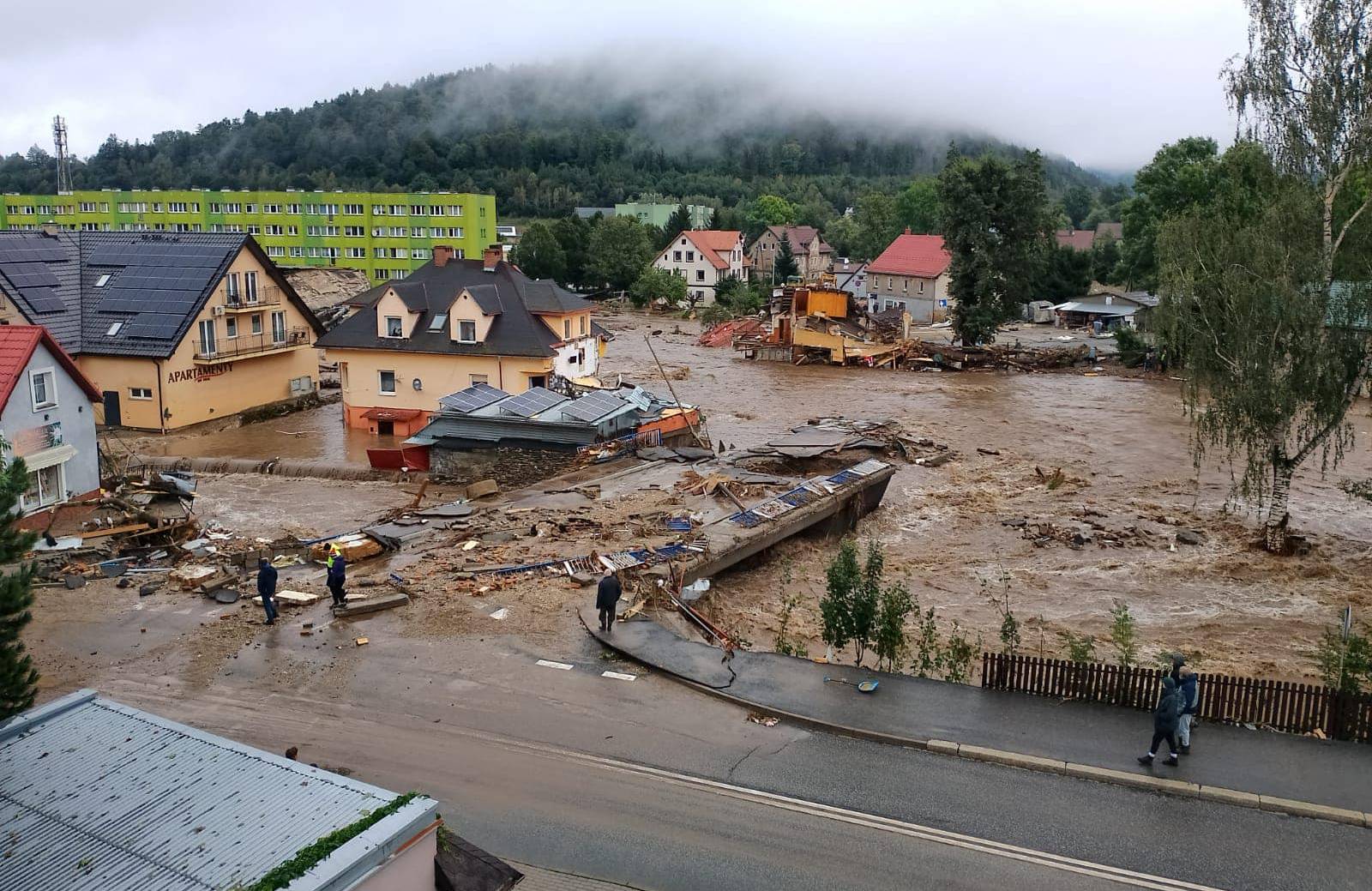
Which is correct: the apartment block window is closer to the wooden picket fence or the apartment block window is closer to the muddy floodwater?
the muddy floodwater

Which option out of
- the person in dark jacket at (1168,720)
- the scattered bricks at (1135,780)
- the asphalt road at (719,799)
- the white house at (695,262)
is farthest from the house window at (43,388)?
the white house at (695,262)

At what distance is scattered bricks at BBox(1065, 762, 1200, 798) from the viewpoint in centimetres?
1271

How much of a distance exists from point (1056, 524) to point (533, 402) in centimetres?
1564

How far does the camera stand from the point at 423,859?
27.6ft

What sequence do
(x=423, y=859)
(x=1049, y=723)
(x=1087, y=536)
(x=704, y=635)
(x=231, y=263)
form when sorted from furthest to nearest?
(x=231, y=263), (x=1087, y=536), (x=704, y=635), (x=1049, y=723), (x=423, y=859)

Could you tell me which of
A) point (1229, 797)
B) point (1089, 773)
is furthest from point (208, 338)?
point (1229, 797)

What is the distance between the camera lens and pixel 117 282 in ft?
137

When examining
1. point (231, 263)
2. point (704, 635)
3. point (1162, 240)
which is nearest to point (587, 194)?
point (231, 263)

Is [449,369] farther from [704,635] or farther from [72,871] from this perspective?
[72,871]

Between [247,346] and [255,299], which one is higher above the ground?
[255,299]

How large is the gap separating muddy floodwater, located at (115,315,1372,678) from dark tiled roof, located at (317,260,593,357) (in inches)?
145

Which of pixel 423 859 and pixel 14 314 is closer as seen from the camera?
pixel 423 859

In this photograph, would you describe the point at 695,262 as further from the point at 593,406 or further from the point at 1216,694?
the point at 1216,694

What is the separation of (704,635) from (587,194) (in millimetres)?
175295
